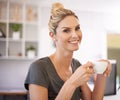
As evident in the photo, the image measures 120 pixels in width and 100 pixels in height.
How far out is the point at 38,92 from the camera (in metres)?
0.91

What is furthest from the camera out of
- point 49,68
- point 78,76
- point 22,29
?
point 22,29

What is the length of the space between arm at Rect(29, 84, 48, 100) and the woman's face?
0.73 ft

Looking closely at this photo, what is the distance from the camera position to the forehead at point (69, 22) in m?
0.97

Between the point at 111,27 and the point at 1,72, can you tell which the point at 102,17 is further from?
the point at 1,72

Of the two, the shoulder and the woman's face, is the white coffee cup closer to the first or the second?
the woman's face

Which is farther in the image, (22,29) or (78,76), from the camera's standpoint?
(22,29)

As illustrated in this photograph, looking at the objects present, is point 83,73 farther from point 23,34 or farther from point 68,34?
point 23,34

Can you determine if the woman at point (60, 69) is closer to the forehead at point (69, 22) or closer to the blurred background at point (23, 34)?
the forehead at point (69, 22)

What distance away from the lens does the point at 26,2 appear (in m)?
3.78

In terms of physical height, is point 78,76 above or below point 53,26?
below

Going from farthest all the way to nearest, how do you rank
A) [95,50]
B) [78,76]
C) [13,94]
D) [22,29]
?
[95,50], [22,29], [13,94], [78,76]

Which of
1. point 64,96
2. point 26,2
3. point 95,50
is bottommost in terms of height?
point 95,50

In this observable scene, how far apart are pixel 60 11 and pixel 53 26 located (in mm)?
84

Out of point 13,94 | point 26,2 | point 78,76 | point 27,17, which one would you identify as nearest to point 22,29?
point 27,17
